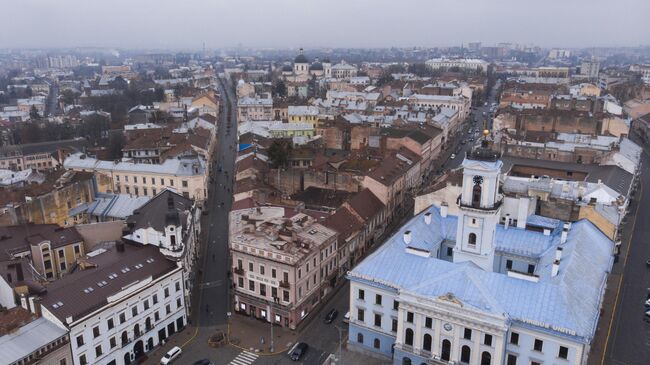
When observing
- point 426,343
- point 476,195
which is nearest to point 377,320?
point 426,343

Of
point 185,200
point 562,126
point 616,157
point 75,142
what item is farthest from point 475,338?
point 75,142

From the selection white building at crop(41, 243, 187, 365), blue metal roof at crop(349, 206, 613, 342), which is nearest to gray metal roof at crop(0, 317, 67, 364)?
white building at crop(41, 243, 187, 365)

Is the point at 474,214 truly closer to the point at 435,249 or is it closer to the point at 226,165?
the point at 435,249

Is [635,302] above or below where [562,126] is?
below

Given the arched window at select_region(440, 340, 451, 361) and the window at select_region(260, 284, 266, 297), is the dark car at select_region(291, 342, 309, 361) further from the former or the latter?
the arched window at select_region(440, 340, 451, 361)

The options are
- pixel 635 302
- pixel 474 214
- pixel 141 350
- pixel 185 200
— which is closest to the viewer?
pixel 474 214

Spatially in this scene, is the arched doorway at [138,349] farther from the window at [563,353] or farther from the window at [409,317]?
the window at [563,353]
